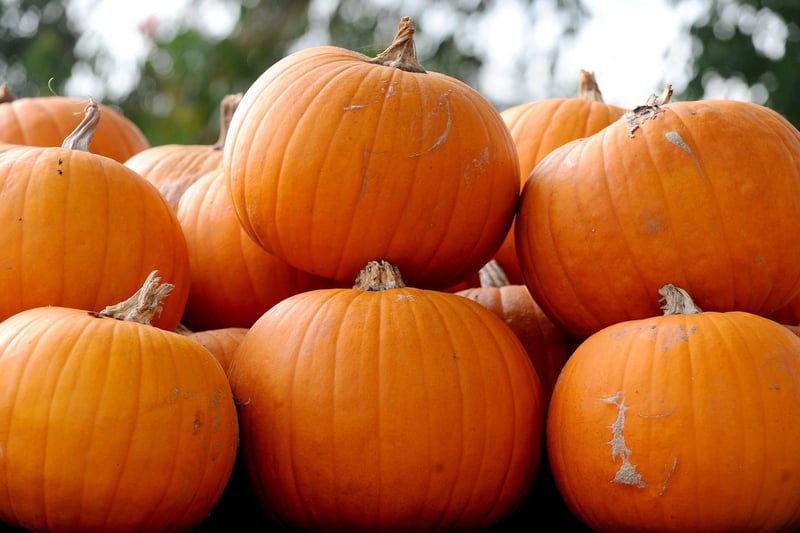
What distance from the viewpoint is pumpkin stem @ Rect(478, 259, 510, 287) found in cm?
246

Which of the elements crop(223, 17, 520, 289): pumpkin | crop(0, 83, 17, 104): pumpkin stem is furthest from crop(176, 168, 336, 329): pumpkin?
crop(0, 83, 17, 104): pumpkin stem

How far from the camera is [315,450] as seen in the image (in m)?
1.65

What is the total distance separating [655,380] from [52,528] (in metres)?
1.06

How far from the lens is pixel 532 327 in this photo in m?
2.18

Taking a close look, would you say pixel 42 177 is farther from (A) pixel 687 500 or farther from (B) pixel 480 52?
(B) pixel 480 52

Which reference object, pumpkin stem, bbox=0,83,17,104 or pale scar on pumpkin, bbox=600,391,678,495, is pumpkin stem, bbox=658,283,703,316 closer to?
pale scar on pumpkin, bbox=600,391,678,495

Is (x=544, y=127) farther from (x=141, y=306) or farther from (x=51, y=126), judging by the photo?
(x=51, y=126)

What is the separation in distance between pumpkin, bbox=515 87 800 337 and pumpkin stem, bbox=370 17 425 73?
16.8 inches

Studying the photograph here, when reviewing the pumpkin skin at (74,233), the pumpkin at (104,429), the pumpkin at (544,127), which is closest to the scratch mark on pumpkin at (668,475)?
the pumpkin at (104,429)

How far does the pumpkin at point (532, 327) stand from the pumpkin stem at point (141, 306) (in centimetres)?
83

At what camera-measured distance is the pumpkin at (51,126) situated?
284 cm

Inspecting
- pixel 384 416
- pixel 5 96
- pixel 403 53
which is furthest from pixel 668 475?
pixel 5 96

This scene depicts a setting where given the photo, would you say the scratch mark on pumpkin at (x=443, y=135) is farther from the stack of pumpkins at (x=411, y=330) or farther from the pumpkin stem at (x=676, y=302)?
the pumpkin stem at (x=676, y=302)

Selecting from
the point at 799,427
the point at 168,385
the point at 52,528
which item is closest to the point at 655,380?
the point at 799,427
